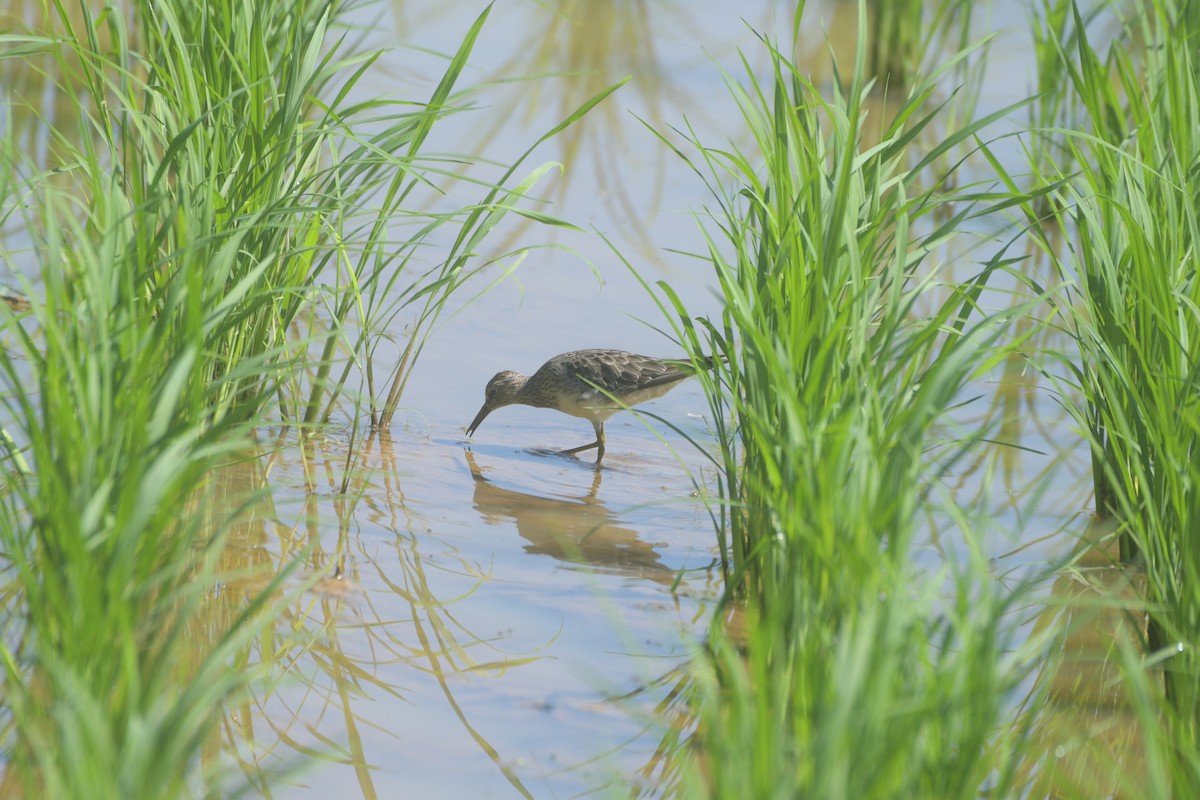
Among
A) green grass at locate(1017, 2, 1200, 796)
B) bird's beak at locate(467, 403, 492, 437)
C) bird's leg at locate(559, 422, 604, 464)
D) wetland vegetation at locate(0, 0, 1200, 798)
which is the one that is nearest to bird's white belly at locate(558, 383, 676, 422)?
bird's leg at locate(559, 422, 604, 464)

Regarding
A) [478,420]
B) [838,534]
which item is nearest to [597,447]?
[478,420]

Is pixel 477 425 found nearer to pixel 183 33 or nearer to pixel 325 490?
pixel 325 490

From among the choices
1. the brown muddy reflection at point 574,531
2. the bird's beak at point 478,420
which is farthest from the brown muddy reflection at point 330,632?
the bird's beak at point 478,420

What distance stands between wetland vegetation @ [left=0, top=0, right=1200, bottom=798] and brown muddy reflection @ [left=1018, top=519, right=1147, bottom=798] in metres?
0.02

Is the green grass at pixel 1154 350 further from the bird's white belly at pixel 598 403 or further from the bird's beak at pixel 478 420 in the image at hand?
the bird's beak at pixel 478 420

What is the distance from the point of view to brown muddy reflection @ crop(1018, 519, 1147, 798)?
365cm

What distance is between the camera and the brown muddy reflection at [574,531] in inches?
202

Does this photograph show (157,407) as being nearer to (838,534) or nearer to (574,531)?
(838,534)

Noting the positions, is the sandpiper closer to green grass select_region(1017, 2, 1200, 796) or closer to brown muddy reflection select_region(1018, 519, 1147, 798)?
green grass select_region(1017, 2, 1200, 796)

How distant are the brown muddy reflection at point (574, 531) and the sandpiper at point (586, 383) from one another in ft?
3.25

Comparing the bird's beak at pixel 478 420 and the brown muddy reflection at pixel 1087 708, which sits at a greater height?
the bird's beak at pixel 478 420

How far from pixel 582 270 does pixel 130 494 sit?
5.84 metres

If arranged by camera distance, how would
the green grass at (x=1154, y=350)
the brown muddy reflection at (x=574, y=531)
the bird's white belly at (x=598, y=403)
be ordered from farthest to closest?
1. the bird's white belly at (x=598, y=403)
2. the brown muddy reflection at (x=574, y=531)
3. the green grass at (x=1154, y=350)

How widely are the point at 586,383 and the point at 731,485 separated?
2.89 meters
